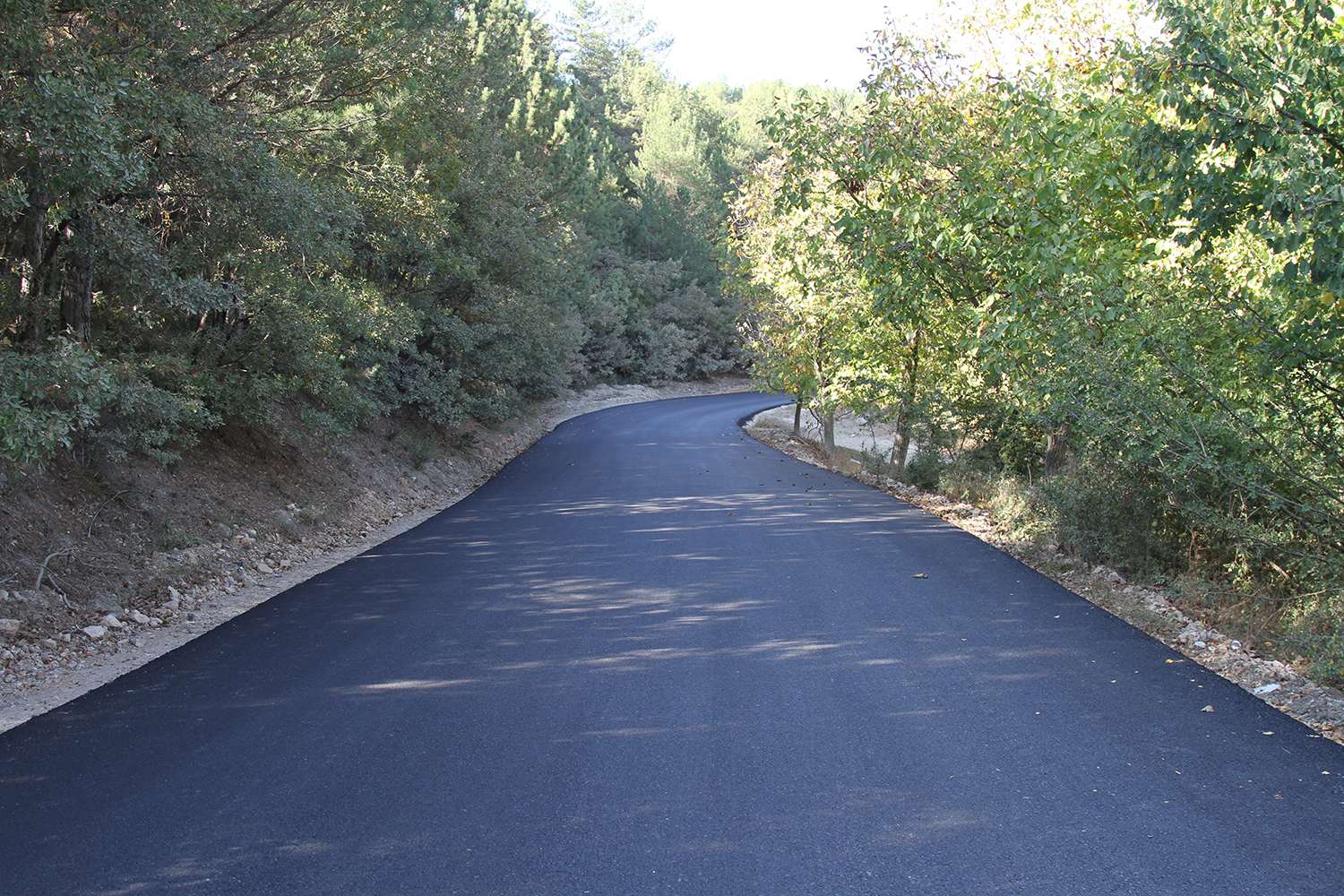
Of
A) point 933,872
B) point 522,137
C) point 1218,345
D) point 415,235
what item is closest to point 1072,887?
point 933,872

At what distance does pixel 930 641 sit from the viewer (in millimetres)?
6938

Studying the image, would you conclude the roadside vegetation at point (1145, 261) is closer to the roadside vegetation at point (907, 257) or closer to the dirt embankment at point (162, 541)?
the roadside vegetation at point (907, 257)

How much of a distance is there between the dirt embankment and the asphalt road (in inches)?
26.5

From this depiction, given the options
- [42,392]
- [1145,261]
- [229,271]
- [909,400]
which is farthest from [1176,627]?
[909,400]

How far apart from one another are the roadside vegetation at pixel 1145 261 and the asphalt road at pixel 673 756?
1499 millimetres

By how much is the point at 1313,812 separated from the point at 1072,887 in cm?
150

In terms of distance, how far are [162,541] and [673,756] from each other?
7.03m

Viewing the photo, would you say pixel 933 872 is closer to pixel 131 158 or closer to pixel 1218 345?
pixel 1218 345

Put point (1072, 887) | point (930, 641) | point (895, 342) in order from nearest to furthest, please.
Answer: point (1072, 887), point (930, 641), point (895, 342)

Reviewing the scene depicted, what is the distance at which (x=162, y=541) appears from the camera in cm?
940

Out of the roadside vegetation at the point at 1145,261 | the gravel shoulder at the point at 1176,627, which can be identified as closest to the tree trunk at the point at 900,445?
the roadside vegetation at the point at 1145,261

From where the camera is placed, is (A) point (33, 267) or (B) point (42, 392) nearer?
(B) point (42, 392)

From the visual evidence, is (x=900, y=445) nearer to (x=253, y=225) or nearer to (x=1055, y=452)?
(x=1055, y=452)

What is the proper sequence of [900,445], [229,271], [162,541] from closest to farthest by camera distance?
[162,541] < [229,271] < [900,445]
